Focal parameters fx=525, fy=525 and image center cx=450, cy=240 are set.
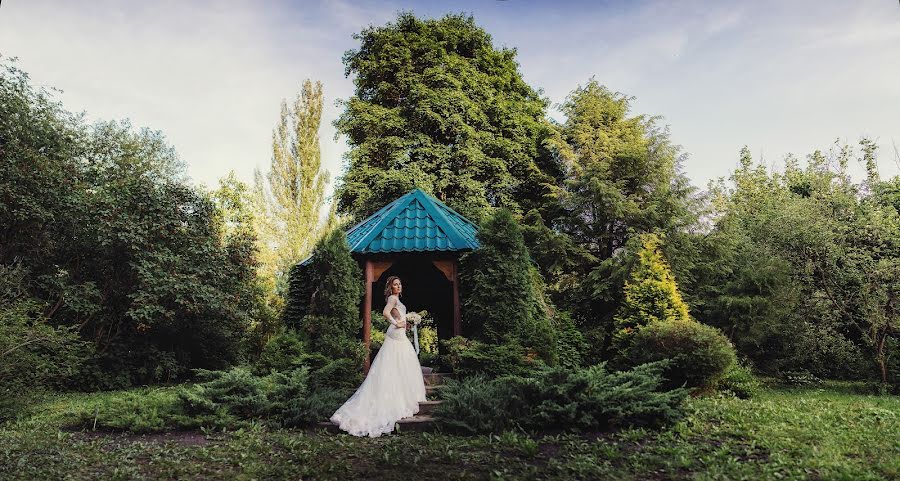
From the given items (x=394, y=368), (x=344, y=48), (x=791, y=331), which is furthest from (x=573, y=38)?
(x=344, y=48)

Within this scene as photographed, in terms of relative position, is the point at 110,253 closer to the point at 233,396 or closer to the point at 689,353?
the point at 233,396

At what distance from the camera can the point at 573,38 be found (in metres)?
5.46

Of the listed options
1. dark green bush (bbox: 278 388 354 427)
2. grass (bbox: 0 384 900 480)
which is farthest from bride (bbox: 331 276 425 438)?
grass (bbox: 0 384 900 480)

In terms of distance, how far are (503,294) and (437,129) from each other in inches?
448

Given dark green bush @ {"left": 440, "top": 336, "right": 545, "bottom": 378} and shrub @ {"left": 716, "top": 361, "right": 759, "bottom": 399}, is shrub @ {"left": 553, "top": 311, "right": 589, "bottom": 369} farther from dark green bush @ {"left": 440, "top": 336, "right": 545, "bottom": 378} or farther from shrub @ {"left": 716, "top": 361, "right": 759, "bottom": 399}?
shrub @ {"left": 716, "top": 361, "right": 759, "bottom": 399}

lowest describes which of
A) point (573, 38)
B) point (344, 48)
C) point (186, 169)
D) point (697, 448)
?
point (697, 448)

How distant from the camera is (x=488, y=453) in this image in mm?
5598

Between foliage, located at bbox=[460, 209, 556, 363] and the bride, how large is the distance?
1.45 meters

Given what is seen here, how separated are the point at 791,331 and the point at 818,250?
1.97 m

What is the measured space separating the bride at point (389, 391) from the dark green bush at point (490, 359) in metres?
0.79

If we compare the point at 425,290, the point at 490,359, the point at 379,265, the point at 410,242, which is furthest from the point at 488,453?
the point at 425,290

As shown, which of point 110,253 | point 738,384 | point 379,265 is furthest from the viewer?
point 110,253

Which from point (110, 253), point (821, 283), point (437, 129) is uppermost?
point (437, 129)

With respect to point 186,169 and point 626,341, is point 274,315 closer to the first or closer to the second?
point 186,169
